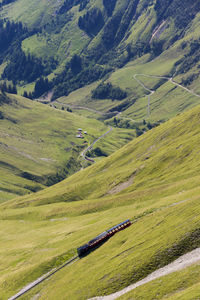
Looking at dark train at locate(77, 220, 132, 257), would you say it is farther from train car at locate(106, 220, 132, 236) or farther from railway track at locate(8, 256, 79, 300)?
railway track at locate(8, 256, 79, 300)

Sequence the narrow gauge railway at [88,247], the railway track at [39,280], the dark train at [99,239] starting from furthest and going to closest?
the dark train at [99,239], the narrow gauge railway at [88,247], the railway track at [39,280]

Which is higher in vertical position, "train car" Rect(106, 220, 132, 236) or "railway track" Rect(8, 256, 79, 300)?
Answer: "train car" Rect(106, 220, 132, 236)

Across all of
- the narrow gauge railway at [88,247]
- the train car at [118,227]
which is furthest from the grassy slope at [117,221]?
the train car at [118,227]

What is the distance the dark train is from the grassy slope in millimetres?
3215

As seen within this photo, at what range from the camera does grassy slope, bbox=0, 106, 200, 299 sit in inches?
2413

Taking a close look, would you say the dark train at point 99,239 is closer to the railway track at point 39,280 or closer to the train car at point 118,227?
the train car at point 118,227

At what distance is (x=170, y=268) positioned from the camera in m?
55.3

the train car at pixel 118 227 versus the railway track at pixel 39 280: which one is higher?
the train car at pixel 118 227

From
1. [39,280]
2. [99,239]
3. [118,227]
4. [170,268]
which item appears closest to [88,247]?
[99,239]

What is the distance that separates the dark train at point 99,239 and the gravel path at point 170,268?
2251 centimetres

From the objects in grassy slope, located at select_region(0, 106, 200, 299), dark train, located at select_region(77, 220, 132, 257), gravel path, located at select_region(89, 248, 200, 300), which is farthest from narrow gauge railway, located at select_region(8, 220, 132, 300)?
gravel path, located at select_region(89, 248, 200, 300)

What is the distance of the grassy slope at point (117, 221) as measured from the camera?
6128 cm

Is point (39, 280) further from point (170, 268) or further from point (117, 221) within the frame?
point (170, 268)

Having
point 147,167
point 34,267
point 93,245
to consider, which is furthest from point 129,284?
point 147,167
